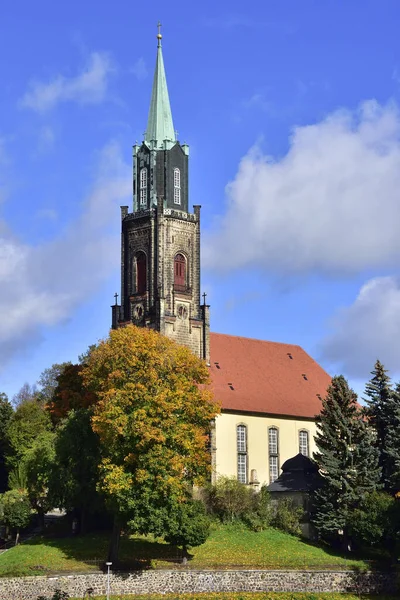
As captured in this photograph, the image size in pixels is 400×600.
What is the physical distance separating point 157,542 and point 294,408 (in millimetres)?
19581

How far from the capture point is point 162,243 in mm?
76125

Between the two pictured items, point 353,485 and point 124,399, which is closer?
point 124,399

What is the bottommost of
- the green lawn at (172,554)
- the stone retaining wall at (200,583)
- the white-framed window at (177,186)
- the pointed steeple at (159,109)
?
the stone retaining wall at (200,583)

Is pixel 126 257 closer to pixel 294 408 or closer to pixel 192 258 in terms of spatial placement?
pixel 192 258

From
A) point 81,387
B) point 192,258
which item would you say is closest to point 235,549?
point 81,387

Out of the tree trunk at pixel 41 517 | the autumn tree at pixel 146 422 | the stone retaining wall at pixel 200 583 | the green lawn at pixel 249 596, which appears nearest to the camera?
the stone retaining wall at pixel 200 583

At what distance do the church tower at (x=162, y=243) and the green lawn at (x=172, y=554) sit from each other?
15681 mm

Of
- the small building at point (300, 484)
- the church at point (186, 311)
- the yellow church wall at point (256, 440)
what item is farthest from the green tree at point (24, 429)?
the small building at point (300, 484)

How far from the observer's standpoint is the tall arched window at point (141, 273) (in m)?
76.7

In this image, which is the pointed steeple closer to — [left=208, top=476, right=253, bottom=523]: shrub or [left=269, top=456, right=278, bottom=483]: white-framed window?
[left=269, top=456, right=278, bottom=483]: white-framed window

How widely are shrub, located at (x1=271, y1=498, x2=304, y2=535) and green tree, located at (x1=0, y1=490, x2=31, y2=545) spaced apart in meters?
15.2

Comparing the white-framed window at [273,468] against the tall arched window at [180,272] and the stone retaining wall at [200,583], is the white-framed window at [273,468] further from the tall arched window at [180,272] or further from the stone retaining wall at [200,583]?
the stone retaining wall at [200,583]

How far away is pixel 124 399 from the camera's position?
2352 inches

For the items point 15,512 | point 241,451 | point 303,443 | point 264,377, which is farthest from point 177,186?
point 15,512
